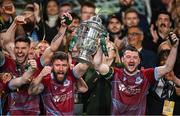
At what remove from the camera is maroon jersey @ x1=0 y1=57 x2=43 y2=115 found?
8727mm

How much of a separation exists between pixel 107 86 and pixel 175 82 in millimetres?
945

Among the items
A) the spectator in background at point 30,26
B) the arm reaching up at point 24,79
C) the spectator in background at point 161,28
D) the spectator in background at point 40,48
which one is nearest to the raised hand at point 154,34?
the spectator in background at point 161,28

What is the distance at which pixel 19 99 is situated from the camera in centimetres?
874

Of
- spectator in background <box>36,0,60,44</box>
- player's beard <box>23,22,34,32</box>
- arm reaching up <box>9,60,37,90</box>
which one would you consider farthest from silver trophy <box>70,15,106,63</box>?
spectator in background <box>36,0,60,44</box>

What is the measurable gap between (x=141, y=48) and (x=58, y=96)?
6.49 ft

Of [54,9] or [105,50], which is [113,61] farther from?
[54,9]

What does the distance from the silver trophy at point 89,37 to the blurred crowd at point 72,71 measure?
24 cm

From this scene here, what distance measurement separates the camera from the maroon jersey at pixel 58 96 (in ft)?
28.2

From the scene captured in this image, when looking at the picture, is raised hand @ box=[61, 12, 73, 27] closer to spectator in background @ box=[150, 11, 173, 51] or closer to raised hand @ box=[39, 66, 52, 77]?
raised hand @ box=[39, 66, 52, 77]

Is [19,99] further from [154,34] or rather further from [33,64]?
[154,34]

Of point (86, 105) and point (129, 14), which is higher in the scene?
point (129, 14)

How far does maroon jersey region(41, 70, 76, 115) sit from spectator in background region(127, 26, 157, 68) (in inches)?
58.1

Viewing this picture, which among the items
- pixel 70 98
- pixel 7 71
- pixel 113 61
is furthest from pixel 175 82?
pixel 7 71

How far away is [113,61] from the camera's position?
9398 mm
